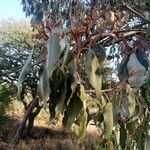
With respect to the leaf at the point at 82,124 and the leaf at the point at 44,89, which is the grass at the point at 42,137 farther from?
the leaf at the point at 44,89

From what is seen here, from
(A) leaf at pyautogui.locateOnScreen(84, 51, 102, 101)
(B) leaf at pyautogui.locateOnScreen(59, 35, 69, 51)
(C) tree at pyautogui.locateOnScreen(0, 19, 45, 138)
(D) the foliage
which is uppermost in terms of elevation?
(C) tree at pyautogui.locateOnScreen(0, 19, 45, 138)

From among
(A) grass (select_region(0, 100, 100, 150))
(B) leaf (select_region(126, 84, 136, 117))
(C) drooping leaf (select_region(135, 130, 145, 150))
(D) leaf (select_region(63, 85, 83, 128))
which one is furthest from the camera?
(A) grass (select_region(0, 100, 100, 150))

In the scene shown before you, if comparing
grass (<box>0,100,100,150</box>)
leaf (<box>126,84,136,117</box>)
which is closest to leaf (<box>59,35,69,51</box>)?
leaf (<box>126,84,136,117</box>)

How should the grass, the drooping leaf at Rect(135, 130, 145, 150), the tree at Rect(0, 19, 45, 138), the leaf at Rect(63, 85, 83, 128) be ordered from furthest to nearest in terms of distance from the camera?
the tree at Rect(0, 19, 45, 138) < the grass < the drooping leaf at Rect(135, 130, 145, 150) < the leaf at Rect(63, 85, 83, 128)

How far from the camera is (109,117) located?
1218 millimetres

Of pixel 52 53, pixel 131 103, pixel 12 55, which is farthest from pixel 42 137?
pixel 52 53

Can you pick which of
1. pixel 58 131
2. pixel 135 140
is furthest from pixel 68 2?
pixel 135 140

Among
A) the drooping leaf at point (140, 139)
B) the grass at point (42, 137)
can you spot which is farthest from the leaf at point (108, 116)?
the grass at point (42, 137)

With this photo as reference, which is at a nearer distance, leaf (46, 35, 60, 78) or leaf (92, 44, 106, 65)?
leaf (46, 35, 60, 78)

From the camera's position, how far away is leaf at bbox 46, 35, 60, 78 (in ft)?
3.47

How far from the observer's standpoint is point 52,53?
1.08 m

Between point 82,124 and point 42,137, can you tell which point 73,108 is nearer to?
point 82,124

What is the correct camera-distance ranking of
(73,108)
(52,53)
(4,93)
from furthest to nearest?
(4,93) < (73,108) < (52,53)

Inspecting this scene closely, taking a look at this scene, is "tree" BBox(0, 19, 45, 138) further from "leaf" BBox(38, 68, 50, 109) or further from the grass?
"leaf" BBox(38, 68, 50, 109)
